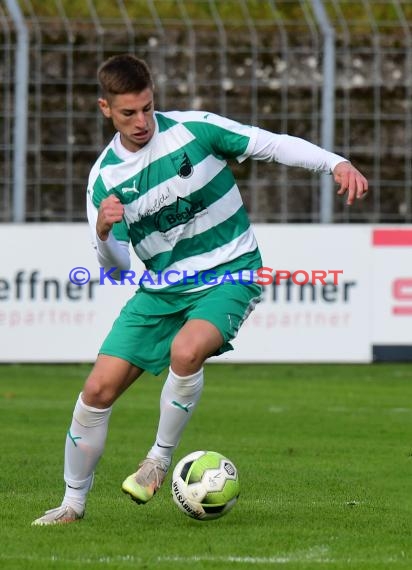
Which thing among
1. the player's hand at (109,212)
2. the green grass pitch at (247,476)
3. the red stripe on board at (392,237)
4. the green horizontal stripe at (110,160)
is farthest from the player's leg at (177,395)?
the red stripe on board at (392,237)

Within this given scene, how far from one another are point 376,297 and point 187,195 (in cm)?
895

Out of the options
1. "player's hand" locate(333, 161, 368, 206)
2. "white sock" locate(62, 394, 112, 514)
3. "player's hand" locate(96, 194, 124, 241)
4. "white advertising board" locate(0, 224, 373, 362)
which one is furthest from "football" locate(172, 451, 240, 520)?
"white advertising board" locate(0, 224, 373, 362)

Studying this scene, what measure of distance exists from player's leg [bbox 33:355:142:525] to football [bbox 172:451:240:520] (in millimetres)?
390

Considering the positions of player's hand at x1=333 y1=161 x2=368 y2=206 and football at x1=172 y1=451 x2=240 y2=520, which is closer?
player's hand at x1=333 y1=161 x2=368 y2=206

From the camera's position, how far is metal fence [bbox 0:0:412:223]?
625 inches

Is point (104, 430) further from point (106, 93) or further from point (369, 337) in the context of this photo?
point (369, 337)

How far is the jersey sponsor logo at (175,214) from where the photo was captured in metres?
6.58

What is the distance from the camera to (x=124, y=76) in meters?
6.39

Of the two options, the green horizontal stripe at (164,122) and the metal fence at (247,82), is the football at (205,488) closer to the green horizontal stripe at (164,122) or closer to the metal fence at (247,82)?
the green horizontal stripe at (164,122)

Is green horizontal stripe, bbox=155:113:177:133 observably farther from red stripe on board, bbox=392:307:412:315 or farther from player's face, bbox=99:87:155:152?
red stripe on board, bbox=392:307:412:315

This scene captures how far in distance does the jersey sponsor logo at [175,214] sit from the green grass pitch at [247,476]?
1.30m

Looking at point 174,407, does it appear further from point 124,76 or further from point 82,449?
point 124,76

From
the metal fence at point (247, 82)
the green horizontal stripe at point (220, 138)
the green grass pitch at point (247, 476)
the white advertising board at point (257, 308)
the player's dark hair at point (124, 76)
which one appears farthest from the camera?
the metal fence at point (247, 82)

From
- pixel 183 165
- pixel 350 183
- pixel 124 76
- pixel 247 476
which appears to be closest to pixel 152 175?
pixel 183 165
